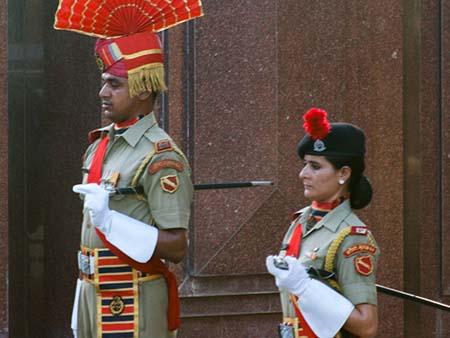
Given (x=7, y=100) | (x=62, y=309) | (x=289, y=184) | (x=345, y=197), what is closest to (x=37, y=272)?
(x=62, y=309)

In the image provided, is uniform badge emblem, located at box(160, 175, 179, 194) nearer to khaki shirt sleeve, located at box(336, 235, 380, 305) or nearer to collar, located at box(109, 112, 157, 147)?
collar, located at box(109, 112, 157, 147)

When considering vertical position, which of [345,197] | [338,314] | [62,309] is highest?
[345,197]

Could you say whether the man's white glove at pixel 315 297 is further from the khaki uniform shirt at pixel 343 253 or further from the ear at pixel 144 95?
the ear at pixel 144 95

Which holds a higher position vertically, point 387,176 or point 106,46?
point 106,46

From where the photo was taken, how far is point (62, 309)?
24.9ft

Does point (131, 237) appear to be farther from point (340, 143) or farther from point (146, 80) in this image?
point (340, 143)

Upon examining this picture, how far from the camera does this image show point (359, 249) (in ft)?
14.2

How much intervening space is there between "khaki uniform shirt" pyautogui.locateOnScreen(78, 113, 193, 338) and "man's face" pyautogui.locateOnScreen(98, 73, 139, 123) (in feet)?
0.20

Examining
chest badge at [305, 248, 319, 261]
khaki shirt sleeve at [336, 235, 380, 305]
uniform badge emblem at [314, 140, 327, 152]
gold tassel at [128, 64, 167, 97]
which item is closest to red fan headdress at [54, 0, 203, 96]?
gold tassel at [128, 64, 167, 97]

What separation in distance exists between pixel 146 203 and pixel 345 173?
875mm

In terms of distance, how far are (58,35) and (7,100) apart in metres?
0.68

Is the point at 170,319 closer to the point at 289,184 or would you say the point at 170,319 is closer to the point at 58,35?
the point at 289,184

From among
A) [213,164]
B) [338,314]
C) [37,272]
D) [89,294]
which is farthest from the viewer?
[37,272]

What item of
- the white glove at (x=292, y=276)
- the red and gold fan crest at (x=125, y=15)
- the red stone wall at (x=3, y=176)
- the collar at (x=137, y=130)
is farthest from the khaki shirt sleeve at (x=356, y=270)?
the red stone wall at (x=3, y=176)
